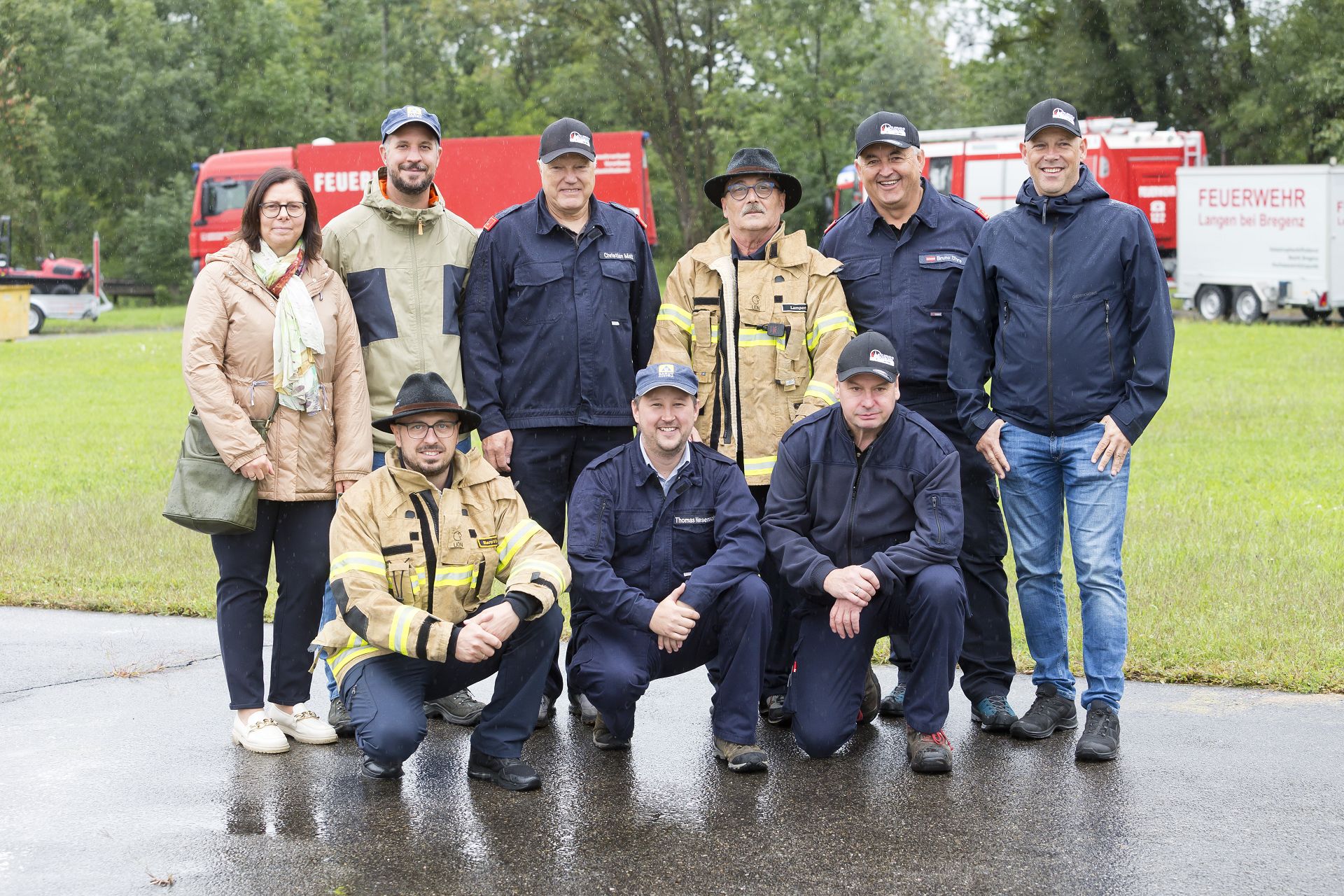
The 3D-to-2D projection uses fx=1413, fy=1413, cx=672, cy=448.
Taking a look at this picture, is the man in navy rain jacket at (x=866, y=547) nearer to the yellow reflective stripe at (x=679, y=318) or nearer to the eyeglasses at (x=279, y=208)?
the yellow reflective stripe at (x=679, y=318)

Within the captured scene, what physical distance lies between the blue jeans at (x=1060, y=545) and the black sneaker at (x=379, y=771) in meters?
2.43

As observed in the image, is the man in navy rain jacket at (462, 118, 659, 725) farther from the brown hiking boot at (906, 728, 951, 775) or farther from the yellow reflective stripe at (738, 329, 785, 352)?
the brown hiking boot at (906, 728, 951, 775)

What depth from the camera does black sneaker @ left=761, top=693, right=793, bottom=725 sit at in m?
5.65

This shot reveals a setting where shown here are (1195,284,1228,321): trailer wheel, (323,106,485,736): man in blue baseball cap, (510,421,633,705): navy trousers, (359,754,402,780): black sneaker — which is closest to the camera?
(359,754,402,780): black sneaker

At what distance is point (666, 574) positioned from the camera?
5328 mm

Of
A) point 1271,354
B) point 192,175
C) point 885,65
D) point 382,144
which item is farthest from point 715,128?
point 382,144

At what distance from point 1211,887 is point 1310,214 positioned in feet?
82.0

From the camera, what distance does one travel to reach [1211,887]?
12.9ft

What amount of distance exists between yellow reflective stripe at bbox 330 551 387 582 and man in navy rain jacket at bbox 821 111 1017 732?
209 cm

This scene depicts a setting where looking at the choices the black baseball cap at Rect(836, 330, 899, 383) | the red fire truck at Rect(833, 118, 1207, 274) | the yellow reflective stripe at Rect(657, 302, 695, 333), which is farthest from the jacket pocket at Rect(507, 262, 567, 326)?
the red fire truck at Rect(833, 118, 1207, 274)

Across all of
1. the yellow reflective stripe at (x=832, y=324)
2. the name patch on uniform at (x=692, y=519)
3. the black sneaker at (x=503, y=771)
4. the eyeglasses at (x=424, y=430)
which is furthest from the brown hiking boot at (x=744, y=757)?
the yellow reflective stripe at (x=832, y=324)

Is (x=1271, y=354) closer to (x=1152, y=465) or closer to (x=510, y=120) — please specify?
(x=1152, y=465)

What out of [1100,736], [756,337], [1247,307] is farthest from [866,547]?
[1247,307]

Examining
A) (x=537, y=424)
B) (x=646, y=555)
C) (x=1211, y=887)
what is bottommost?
(x=1211, y=887)
